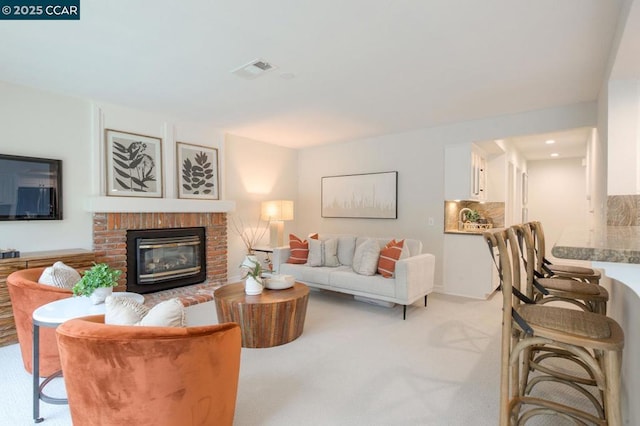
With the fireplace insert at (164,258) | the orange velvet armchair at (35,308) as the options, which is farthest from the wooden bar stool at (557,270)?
the fireplace insert at (164,258)

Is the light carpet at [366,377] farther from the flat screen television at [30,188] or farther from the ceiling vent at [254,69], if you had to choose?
the ceiling vent at [254,69]

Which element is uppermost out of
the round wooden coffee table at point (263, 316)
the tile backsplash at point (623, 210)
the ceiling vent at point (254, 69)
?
the ceiling vent at point (254, 69)

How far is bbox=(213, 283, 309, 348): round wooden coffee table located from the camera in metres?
2.87

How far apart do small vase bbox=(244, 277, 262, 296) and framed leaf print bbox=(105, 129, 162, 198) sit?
86.7 inches

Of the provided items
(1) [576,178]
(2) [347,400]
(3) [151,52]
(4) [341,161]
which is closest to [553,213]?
(1) [576,178]

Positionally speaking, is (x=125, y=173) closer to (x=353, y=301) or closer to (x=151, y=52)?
(x=151, y=52)

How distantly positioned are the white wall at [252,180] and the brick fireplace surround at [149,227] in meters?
0.26

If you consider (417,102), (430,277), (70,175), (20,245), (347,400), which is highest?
(417,102)

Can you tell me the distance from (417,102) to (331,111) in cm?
105

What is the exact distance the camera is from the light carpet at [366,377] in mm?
1979

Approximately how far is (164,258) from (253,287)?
2111 mm

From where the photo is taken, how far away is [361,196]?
5.69 metres

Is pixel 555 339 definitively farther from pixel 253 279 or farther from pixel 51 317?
pixel 51 317

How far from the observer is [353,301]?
4379mm
